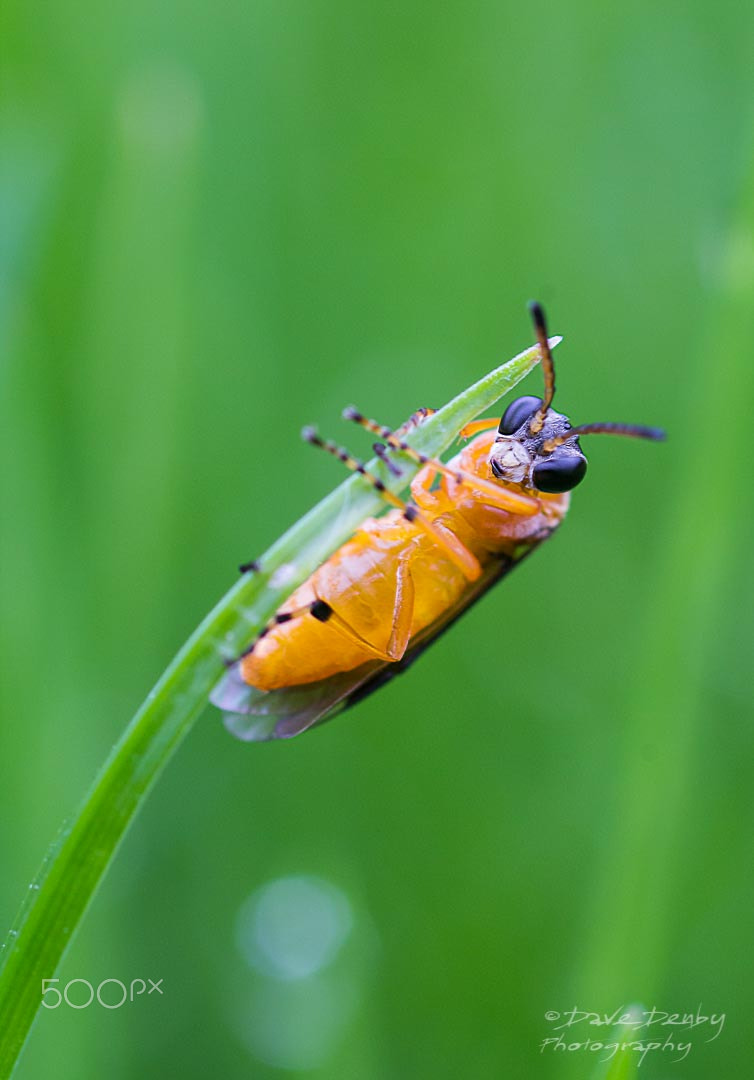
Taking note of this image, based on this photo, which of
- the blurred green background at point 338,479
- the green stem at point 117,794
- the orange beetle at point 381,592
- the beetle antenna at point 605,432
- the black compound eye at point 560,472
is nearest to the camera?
the green stem at point 117,794

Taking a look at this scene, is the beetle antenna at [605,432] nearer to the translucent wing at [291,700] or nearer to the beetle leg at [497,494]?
the beetle leg at [497,494]

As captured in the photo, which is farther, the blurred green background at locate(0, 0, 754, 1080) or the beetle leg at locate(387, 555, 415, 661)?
the beetle leg at locate(387, 555, 415, 661)

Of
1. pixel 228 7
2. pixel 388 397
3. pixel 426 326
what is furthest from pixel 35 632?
pixel 228 7

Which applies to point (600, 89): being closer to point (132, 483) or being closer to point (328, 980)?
point (132, 483)

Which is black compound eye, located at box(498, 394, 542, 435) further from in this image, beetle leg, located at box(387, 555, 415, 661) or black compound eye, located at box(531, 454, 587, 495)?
beetle leg, located at box(387, 555, 415, 661)
